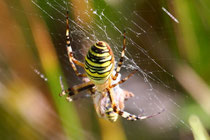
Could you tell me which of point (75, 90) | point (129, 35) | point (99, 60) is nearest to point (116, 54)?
point (129, 35)

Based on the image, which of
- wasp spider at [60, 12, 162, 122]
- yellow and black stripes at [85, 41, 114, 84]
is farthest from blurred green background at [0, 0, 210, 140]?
yellow and black stripes at [85, 41, 114, 84]

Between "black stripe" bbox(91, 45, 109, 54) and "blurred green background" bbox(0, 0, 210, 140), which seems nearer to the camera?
"black stripe" bbox(91, 45, 109, 54)

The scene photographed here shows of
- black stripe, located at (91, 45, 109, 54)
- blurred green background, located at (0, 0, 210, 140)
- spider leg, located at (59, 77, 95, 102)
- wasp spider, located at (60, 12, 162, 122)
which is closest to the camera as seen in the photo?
black stripe, located at (91, 45, 109, 54)

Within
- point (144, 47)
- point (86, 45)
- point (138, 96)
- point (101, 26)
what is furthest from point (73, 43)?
point (138, 96)

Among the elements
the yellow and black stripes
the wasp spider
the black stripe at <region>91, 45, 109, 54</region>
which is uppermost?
the black stripe at <region>91, 45, 109, 54</region>

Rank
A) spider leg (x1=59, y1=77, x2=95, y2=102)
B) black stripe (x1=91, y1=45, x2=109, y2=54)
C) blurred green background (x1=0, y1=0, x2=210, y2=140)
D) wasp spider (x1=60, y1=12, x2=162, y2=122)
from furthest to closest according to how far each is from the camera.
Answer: spider leg (x1=59, y1=77, x2=95, y2=102) → blurred green background (x1=0, y1=0, x2=210, y2=140) → wasp spider (x1=60, y1=12, x2=162, y2=122) → black stripe (x1=91, y1=45, x2=109, y2=54)

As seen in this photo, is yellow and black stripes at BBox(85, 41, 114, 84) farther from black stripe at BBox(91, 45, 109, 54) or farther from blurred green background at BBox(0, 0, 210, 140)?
blurred green background at BBox(0, 0, 210, 140)

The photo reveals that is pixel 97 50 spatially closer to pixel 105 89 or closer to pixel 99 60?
pixel 99 60
